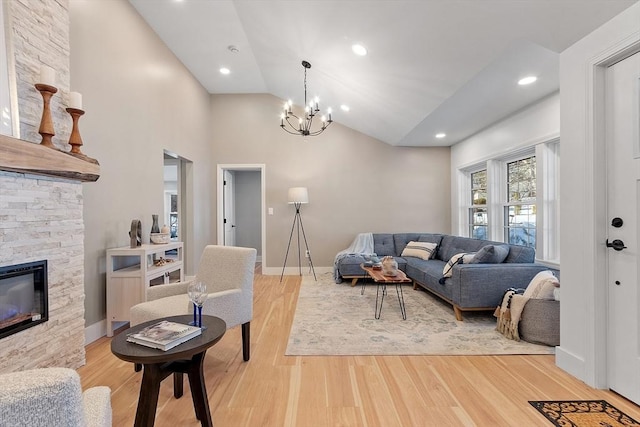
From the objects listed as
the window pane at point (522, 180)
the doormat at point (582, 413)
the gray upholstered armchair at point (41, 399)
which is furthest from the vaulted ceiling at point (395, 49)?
the gray upholstered armchair at point (41, 399)

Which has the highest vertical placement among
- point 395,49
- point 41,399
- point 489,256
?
point 395,49

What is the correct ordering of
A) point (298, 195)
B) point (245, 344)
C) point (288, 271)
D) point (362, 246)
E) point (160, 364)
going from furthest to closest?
point (288, 271)
point (362, 246)
point (298, 195)
point (245, 344)
point (160, 364)

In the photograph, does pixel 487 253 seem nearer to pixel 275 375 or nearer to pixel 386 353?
pixel 386 353

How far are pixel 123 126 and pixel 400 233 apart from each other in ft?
15.0

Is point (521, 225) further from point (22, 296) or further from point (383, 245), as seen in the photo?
point (22, 296)

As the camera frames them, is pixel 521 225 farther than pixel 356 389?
Yes

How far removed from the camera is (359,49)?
10.7ft

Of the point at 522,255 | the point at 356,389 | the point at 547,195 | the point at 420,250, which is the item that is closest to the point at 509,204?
the point at 547,195

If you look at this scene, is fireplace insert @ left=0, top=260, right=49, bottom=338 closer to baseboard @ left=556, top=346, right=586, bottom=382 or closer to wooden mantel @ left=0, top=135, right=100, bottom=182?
wooden mantel @ left=0, top=135, right=100, bottom=182

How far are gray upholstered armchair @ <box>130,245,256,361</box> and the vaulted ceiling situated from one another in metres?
2.36

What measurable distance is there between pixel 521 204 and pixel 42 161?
4.84 m

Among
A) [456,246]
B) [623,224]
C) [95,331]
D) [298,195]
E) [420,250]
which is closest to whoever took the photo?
[623,224]

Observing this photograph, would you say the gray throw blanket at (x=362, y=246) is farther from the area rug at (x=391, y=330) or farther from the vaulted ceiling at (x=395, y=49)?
the vaulted ceiling at (x=395, y=49)

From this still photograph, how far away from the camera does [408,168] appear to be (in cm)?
591
